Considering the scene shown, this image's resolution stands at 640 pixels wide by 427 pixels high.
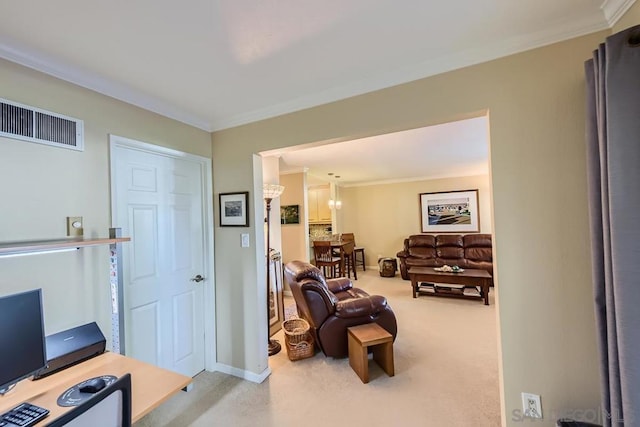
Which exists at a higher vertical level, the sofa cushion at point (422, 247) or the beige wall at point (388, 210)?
the beige wall at point (388, 210)

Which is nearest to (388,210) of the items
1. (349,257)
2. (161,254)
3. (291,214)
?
(349,257)

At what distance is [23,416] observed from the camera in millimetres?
1021

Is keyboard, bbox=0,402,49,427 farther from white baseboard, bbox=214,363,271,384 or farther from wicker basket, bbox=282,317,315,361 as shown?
wicker basket, bbox=282,317,315,361

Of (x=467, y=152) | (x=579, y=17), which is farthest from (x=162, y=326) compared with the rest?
(x=467, y=152)

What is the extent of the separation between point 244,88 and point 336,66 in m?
0.69

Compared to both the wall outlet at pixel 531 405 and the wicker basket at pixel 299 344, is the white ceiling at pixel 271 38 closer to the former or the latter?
the wall outlet at pixel 531 405

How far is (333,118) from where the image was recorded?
80.0 inches

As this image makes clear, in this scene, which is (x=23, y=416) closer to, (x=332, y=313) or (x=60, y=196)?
(x=60, y=196)

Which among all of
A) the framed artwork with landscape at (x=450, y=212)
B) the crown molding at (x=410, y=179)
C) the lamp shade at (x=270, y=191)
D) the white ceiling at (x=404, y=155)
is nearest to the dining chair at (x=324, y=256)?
the white ceiling at (x=404, y=155)

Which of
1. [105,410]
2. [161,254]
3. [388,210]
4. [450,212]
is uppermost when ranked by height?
[388,210]

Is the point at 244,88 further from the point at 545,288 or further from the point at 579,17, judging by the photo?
the point at 545,288

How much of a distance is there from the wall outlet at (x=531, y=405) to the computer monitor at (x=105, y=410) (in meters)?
1.90

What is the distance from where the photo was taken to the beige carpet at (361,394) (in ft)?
6.31

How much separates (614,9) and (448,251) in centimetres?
495
